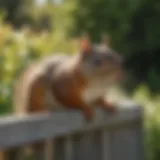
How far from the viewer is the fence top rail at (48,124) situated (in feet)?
6.20

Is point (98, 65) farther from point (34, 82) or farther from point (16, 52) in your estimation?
point (16, 52)

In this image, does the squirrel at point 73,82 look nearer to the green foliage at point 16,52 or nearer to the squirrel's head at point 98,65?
the squirrel's head at point 98,65

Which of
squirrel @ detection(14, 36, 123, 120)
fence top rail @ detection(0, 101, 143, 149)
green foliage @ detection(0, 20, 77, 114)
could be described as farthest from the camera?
green foliage @ detection(0, 20, 77, 114)

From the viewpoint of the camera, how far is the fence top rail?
189 centimetres

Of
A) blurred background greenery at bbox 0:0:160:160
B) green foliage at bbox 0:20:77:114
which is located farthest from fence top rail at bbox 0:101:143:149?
blurred background greenery at bbox 0:0:160:160

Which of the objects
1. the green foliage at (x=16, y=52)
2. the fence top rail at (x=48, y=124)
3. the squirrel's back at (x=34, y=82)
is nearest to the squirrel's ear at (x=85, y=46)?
the squirrel's back at (x=34, y=82)

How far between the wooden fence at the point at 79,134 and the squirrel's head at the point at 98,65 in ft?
0.52

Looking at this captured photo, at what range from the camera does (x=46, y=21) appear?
386 inches

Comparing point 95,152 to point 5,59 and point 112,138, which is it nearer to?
point 112,138

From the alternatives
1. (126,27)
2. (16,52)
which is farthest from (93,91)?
(126,27)

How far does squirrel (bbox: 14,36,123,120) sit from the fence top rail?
0.19ft

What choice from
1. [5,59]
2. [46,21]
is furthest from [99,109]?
[46,21]

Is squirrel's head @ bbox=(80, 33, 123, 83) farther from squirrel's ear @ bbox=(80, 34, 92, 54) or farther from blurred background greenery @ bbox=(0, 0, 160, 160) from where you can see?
blurred background greenery @ bbox=(0, 0, 160, 160)

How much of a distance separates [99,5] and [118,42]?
0.56m
